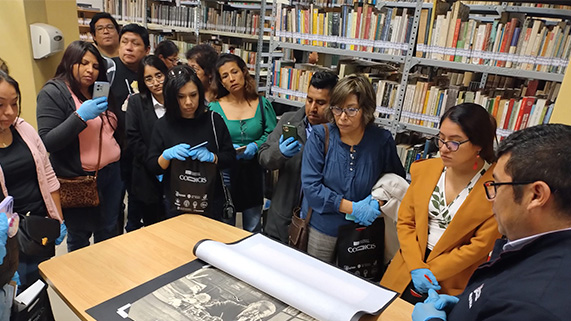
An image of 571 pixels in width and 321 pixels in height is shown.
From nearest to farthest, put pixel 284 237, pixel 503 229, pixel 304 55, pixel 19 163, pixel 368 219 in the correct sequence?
1. pixel 503 229
2. pixel 19 163
3. pixel 368 219
4. pixel 284 237
5. pixel 304 55

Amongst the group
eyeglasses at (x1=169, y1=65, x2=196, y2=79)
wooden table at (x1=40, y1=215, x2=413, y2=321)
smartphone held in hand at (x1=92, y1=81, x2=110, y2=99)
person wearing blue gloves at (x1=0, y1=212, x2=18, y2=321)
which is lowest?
wooden table at (x1=40, y1=215, x2=413, y2=321)

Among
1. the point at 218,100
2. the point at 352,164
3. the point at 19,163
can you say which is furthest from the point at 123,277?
the point at 218,100

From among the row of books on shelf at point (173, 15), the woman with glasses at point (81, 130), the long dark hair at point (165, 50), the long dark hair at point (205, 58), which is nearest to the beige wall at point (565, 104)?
the long dark hair at point (205, 58)

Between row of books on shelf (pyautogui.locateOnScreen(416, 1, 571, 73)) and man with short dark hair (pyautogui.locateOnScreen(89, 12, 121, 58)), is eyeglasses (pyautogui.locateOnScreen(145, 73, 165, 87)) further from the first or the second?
row of books on shelf (pyautogui.locateOnScreen(416, 1, 571, 73))

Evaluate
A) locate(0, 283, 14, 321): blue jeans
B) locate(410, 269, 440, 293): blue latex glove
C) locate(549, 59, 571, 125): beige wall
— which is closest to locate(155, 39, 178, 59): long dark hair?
locate(0, 283, 14, 321): blue jeans

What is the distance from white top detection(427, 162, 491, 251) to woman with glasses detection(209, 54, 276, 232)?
1171 millimetres

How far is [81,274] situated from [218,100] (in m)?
1.51

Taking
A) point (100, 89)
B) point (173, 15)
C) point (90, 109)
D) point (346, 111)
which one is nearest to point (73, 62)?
point (100, 89)

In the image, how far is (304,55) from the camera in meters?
5.04

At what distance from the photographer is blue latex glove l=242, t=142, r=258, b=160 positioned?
2357 millimetres

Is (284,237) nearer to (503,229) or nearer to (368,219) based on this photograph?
(368,219)

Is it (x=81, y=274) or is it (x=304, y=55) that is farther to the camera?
(x=304, y=55)

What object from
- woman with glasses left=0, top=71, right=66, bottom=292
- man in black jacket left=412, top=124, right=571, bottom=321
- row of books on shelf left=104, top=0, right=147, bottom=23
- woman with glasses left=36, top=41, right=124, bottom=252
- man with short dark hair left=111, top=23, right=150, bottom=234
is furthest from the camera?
row of books on shelf left=104, top=0, right=147, bottom=23

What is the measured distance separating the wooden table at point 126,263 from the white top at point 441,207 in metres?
0.53
